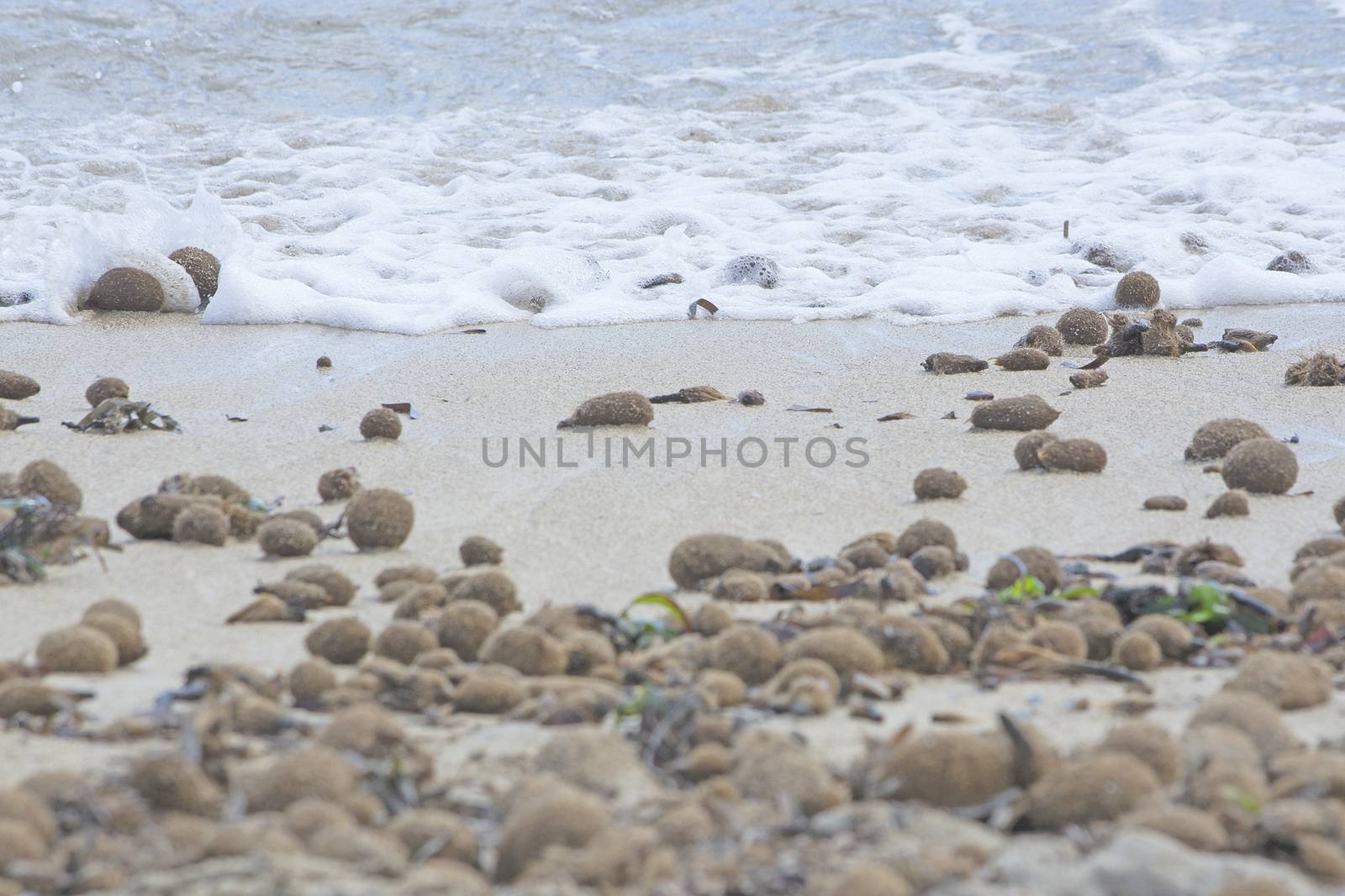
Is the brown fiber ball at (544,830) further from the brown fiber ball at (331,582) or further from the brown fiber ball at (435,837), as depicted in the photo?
the brown fiber ball at (331,582)

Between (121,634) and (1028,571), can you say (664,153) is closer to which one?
(1028,571)

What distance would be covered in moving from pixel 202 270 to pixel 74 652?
447 centimetres

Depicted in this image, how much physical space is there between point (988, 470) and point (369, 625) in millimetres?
2059

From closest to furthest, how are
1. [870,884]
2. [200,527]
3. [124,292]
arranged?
1. [870,884]
2. [200,527]
3. [124,292]

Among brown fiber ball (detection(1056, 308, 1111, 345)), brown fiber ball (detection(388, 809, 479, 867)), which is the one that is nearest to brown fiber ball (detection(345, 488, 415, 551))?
brown fiber ball (detection(388, 809, 479, 867))

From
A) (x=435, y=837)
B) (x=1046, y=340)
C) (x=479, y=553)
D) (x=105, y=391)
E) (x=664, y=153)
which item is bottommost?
(x=435, y=837)

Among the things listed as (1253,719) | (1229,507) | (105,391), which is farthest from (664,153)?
(1253,719)

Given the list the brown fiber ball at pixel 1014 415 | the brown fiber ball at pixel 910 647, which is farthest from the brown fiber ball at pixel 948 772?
the brown fiber ball at pixel 1014 415

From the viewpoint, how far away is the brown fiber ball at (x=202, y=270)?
20.0ft

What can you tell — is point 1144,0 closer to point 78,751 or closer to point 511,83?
point 511,83

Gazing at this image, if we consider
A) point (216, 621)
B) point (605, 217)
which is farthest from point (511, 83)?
point (216, 621)

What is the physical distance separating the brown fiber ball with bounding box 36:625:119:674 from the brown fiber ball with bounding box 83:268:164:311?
4.22m

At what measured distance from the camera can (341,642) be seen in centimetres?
210

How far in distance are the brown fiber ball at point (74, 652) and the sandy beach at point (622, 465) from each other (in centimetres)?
4
